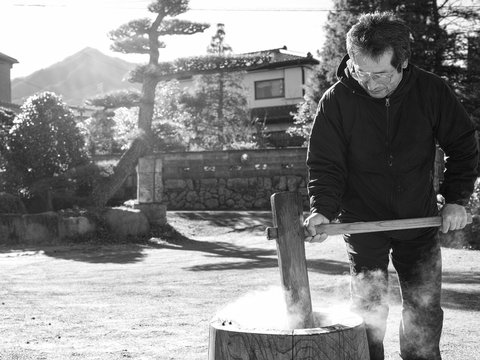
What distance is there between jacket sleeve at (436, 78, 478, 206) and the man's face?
254 millimetres

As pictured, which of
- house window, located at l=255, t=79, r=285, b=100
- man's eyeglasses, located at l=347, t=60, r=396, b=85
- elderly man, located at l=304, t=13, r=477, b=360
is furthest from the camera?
house window, located at l=255, t=79, r=285, b=100

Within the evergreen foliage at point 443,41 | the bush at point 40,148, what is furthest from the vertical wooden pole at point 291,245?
the evergreen foliage at point 443,41

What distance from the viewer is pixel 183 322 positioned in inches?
216

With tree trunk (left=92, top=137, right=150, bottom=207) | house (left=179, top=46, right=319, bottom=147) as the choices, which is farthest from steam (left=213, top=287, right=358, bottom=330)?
house (left=179, top=46, right=319, bottom=147)

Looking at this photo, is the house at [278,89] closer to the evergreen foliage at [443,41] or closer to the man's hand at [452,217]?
the evergreen foliage at [443,41]

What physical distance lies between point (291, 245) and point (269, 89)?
35.6 m

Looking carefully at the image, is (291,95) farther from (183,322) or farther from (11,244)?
(183,322)

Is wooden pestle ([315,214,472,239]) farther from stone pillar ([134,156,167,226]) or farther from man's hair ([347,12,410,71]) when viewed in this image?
stone pillar ([134,156,167,226])

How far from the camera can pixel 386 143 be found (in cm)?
318

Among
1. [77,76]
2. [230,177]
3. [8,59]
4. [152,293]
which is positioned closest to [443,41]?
[230,177]

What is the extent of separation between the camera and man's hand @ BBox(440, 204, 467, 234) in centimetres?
308

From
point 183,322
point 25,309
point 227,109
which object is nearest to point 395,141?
point 183,322

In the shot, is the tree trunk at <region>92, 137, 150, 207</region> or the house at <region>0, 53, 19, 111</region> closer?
the tree trunk at <region>92, 137, 150, 207</region>

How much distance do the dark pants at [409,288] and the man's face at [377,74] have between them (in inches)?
26.1
